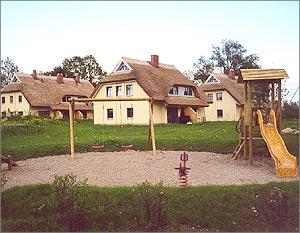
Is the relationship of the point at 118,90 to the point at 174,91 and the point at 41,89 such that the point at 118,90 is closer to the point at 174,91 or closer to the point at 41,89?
the point at 174,91

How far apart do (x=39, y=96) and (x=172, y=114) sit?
1116 centimetres

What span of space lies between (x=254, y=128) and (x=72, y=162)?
557 centimetres

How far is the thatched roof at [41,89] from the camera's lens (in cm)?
3347

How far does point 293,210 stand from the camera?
7047 mm

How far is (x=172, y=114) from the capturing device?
30.2 meters

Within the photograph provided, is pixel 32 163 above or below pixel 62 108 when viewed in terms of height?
below

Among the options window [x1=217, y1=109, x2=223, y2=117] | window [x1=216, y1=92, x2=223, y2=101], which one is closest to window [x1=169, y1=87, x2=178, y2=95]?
window [x1=216, y1=92, x2=223, y2=101]

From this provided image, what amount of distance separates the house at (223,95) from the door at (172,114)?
611cm

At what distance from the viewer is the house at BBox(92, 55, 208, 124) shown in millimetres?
27672

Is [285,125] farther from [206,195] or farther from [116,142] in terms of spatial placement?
[206,195]

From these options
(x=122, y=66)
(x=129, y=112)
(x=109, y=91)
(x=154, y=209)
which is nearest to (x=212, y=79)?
(x=122, y=66)

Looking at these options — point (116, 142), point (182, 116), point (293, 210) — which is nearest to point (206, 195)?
point (293, 210)

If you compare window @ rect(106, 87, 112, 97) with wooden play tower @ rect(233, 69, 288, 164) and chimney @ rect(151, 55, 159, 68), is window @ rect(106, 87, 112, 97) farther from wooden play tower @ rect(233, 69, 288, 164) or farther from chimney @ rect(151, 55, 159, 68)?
wooden play tower @ rect(233, 69, 288, 164)

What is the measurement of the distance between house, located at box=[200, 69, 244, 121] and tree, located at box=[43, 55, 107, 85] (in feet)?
40.9
